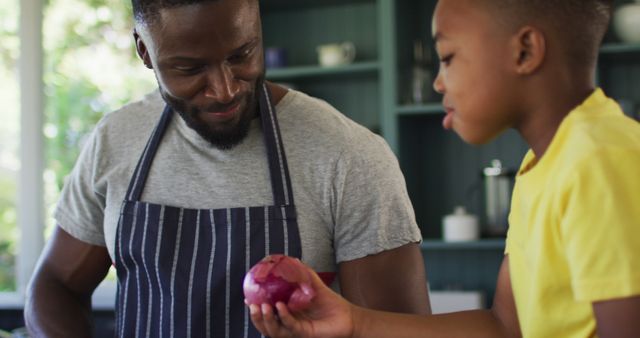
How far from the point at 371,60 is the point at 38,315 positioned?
2372mm

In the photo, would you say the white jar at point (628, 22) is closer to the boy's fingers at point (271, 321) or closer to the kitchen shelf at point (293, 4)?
the kitchen shelf at point (293, 4)

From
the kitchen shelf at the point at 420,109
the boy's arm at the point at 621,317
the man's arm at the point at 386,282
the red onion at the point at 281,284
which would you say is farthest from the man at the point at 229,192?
the kitchen shelf at the point at 420,109

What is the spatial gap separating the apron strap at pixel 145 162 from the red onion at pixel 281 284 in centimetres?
46

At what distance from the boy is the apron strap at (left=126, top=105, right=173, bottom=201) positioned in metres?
0.59

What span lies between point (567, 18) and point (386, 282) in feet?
2.16

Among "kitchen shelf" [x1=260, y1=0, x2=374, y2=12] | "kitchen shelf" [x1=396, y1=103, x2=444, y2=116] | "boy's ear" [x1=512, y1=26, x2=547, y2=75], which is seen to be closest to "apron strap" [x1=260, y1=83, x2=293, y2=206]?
"boy's ear" [x1=512, y1=26, x2=547, y2=75]

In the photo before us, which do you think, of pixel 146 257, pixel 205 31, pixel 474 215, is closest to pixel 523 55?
pixel 205 31

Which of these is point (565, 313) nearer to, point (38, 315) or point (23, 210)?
point (38, 315)

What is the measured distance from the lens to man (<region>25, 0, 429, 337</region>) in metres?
1.49

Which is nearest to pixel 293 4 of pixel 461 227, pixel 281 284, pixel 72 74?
pixel 72 74

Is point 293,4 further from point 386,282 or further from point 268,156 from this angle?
point 386,282

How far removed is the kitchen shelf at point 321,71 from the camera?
3580 mm

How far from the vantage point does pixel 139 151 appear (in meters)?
1.70

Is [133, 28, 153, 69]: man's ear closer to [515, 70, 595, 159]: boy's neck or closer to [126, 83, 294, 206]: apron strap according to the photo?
[126, 83, 294, 206]: apron strap
